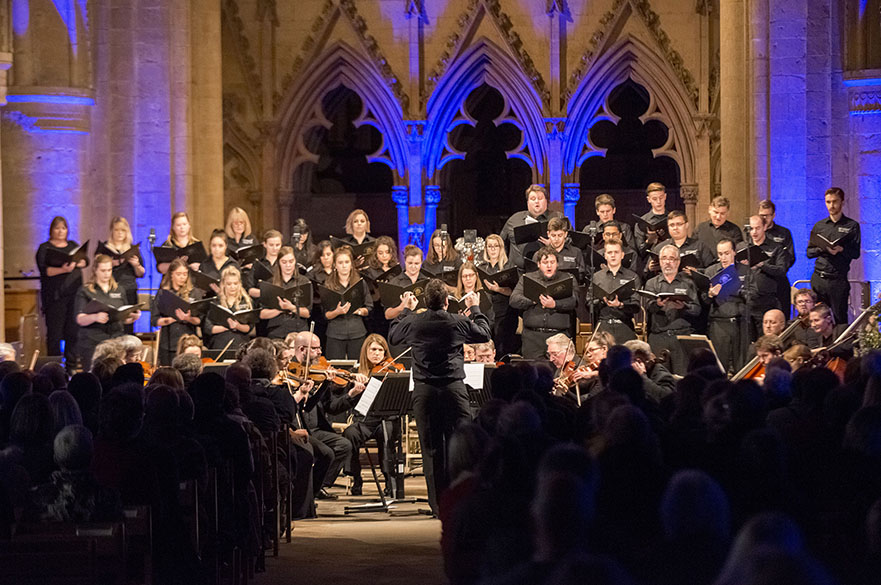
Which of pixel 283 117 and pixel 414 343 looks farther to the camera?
pixel 283 117

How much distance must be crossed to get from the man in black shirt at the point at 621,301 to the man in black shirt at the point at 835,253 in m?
1.72

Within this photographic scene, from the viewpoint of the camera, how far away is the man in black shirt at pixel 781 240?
12.1 meters

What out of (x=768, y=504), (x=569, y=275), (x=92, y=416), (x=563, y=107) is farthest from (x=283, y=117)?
(x=768, y=504)

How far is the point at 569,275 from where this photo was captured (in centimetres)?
1136

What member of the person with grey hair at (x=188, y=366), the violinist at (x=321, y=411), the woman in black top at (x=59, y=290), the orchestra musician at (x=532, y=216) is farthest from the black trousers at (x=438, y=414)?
the woman in black top at (x=59, y=290)

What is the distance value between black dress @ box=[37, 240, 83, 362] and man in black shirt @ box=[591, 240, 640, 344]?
471cm

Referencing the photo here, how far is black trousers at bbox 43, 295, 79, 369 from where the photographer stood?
12484 mm

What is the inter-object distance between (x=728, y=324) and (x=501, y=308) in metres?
1.92

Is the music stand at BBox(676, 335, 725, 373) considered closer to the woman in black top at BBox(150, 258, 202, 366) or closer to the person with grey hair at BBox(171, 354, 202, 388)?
the woman in black top at BBox(150, 258, 202, 366)

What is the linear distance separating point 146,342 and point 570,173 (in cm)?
717

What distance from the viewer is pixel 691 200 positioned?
734 inches

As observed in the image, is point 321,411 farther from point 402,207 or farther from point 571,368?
point 402,207

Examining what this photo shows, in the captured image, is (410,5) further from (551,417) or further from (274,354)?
(551,417)

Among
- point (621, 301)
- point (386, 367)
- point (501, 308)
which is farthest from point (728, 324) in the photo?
point (386, 367)
